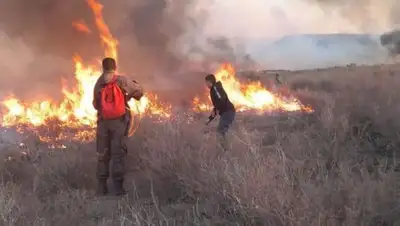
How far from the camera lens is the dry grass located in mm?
4426

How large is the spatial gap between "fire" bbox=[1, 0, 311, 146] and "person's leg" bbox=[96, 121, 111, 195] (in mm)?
1440

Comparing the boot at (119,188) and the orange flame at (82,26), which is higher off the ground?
the orange flame at (82,26)

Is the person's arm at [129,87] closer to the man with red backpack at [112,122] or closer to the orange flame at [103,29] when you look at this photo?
the man with red backpack at [112,122]

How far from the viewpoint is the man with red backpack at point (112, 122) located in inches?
269

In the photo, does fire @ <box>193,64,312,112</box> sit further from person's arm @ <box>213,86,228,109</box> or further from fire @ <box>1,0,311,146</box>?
person's arm @ <box>213,86,228,109</box>

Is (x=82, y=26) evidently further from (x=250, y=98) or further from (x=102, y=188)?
(x=102, y=188)

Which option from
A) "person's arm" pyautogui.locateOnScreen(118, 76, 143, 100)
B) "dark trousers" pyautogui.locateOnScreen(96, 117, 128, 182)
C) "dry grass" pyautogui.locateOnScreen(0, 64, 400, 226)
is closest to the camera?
"dry grass" pyautogui.locateOnScreen(0, 64, 400, 226)

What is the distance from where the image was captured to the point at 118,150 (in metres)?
6.90

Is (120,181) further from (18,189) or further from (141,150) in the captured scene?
(18,189)

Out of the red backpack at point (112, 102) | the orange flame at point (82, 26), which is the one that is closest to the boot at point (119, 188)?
the red backpack at point (112, 102)

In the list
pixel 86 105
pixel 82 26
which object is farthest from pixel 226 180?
pixel 82 26

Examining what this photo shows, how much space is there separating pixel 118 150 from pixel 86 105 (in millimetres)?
6316

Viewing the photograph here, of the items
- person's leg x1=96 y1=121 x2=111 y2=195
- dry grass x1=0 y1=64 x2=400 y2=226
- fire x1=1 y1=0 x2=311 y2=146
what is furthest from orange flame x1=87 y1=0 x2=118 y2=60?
person's leg x1=96 y1=121 x2=111 y2=195

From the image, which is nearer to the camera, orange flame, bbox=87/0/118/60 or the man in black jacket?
the man in black jacket
